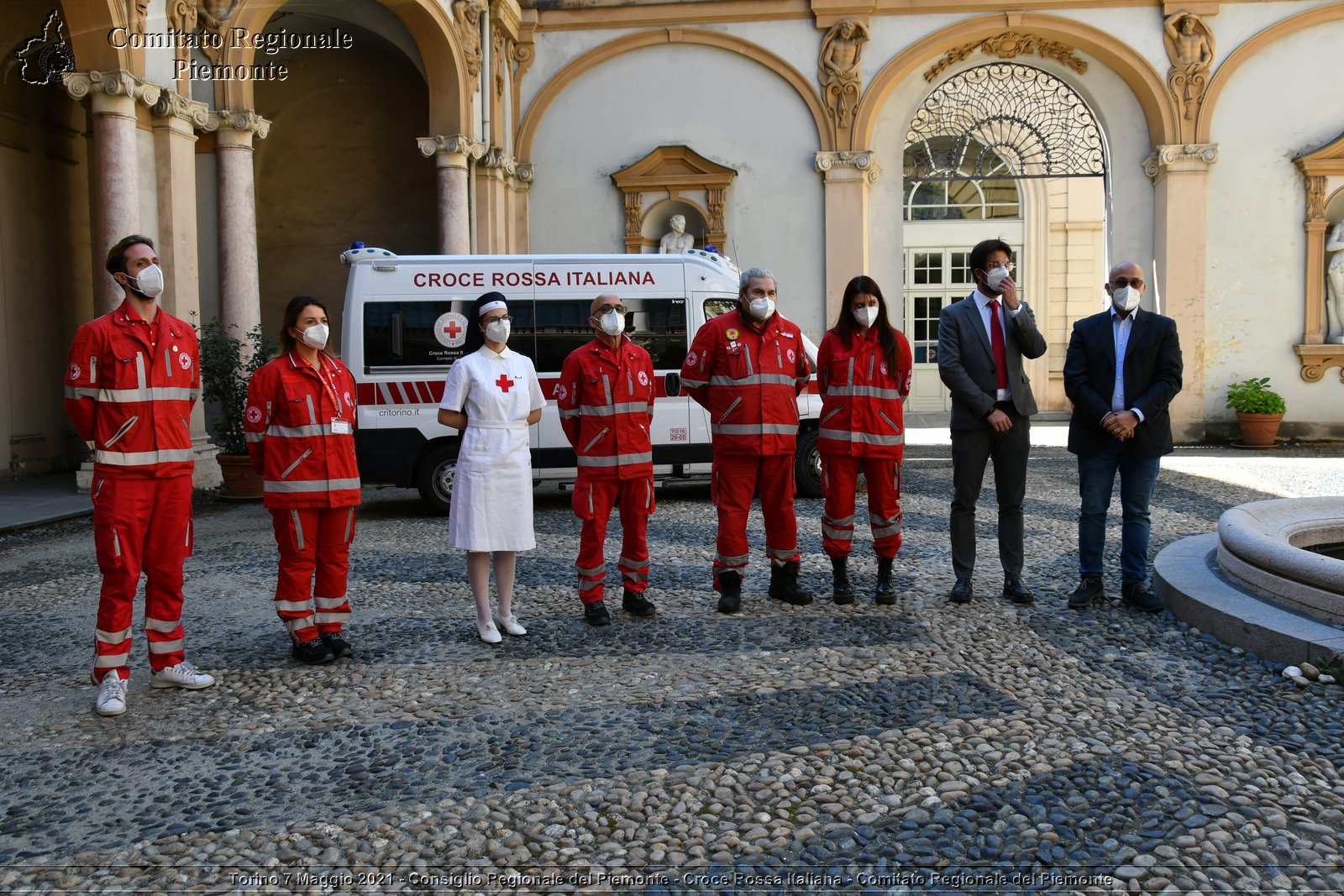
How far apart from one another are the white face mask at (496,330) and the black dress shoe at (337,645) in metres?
1.52

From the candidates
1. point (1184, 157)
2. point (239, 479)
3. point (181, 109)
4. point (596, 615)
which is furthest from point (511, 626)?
point (1184, 157)

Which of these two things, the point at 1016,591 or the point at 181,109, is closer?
the point at 1016,591

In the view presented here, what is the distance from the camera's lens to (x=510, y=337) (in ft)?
31.3

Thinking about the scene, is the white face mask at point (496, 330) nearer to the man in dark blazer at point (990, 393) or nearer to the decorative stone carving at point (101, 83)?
the man in dark blazer at point (990, 393)

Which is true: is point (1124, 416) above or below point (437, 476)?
above

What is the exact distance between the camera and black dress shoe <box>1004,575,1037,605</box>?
226 inches

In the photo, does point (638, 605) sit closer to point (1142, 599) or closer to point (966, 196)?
point (1142, 599)

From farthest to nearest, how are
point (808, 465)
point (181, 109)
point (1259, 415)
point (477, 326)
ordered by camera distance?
1. point (1259, 415)
2. point (181, 109)
3. point (808, 465)
4. point (477, 326)

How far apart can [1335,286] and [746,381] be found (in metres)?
13.8

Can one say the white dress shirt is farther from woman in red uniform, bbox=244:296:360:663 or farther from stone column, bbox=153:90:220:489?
stone column, bbox=153:90:220:489

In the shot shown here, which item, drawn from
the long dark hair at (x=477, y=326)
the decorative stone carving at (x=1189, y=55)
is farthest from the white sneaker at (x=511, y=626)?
the decorative stone carving at (x=1189, y=55)

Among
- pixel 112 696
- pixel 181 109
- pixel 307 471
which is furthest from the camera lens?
pixel 181 109

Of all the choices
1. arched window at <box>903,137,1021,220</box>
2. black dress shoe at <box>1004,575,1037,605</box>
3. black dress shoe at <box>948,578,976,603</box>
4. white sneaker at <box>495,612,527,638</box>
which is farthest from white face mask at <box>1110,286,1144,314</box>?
arched window at <box>903,137,1021,220</box>

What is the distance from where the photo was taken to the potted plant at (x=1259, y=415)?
50.9ft
